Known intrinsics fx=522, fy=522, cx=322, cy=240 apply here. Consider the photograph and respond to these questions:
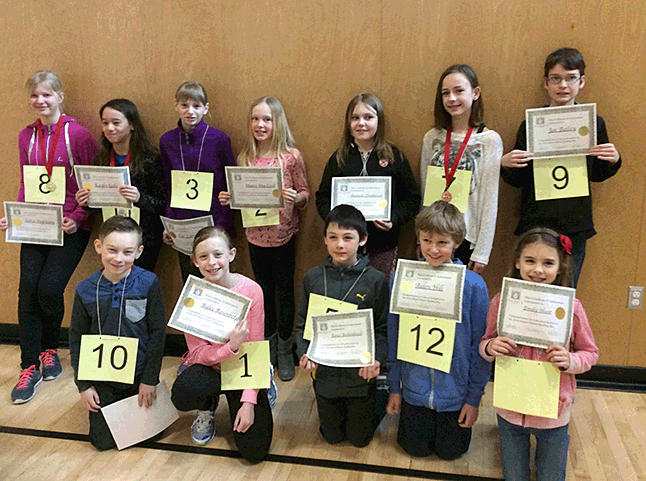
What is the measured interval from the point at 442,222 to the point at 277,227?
106 cm

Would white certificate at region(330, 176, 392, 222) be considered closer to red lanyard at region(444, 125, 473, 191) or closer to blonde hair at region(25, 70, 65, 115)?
red lanyard at region(444, 125, 473, 191)

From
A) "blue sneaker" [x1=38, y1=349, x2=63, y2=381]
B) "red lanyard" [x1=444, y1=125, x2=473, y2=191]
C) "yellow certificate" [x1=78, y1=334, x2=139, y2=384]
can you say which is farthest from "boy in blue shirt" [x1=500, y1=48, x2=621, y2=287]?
"blue sneaker" [x1=38, y1=349, x2=63, y2=381]

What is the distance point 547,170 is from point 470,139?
39 centimetres

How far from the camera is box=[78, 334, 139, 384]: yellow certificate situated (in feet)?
7.58

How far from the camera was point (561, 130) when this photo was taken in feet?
7.89

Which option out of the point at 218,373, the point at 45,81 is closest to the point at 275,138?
the point at 218,373

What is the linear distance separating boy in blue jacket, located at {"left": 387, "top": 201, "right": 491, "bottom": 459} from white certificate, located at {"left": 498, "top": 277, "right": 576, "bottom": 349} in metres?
0.24

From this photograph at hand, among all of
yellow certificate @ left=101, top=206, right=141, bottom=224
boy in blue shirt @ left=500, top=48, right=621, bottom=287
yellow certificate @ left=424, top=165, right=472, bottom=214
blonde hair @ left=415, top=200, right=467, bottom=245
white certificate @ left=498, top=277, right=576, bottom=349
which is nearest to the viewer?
white certificate @ left=498, top=277, right=576, bottom=349

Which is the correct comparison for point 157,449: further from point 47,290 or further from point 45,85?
point 45,85

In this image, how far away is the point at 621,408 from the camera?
2.64 m

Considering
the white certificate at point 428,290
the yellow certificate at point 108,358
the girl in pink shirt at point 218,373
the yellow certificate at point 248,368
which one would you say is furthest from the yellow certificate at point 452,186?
the yellow certificate at point 108,358

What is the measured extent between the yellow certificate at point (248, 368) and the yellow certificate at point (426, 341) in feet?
1.90

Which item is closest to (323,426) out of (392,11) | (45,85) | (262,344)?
(262,344)

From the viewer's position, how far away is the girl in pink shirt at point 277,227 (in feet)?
9.20
